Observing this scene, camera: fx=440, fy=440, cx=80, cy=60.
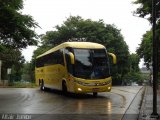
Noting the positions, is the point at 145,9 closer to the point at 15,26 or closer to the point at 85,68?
the point at 85,68

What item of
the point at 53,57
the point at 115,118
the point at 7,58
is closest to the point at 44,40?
the point at 7,58

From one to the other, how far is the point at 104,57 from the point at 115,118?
11809 millimetres

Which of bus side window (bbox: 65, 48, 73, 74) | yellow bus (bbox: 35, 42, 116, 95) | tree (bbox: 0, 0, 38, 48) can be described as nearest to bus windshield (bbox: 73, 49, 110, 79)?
yellow bus (bbox: 35, 42, 116, 95)

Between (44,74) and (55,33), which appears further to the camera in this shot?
(55,33)

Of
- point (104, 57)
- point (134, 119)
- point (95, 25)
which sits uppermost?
point (95, 25)

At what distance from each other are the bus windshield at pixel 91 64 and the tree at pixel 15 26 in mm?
5793

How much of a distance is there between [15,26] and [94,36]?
1580 inches

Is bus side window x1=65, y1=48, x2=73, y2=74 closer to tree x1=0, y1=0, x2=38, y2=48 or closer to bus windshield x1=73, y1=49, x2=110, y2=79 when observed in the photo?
bus windshield x1=73, y1=49, x2=110, y2=79

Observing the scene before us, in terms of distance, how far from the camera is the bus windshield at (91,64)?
26.3m

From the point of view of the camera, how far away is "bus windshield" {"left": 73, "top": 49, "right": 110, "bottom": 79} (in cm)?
2631

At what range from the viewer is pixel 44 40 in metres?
75.0

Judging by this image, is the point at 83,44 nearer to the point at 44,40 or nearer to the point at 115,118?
the point at 115,118

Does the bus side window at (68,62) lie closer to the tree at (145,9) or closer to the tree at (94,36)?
the tree at (145,9)

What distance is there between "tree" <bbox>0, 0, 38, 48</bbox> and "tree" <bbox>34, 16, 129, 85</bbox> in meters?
38.0
